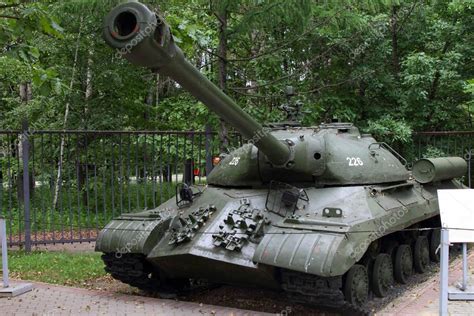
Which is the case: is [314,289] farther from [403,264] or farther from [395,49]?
[395,49]

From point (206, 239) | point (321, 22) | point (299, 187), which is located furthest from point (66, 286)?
point (321, 22)

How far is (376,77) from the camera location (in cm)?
1444

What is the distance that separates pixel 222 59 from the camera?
9.97 metres

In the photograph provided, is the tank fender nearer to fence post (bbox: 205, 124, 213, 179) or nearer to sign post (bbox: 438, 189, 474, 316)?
sign post (bbox: 438, 189, 474, 316)

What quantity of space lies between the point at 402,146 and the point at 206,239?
9.01 meters

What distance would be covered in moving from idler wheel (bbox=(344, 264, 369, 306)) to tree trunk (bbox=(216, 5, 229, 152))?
4.28 metres

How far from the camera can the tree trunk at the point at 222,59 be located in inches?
377

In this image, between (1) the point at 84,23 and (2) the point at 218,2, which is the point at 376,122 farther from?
(1) the point at 84,23

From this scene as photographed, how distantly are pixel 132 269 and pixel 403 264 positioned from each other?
3.70m

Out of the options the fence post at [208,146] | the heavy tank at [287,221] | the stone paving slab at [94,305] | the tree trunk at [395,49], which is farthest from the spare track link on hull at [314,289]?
the tree trunk at [395,49]

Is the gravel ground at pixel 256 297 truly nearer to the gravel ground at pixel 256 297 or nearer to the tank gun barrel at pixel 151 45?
the gravel ground at pixel 256 297

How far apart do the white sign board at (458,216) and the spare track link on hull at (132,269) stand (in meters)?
3.65

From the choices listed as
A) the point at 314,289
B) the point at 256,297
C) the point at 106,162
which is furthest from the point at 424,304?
the point at 106,162

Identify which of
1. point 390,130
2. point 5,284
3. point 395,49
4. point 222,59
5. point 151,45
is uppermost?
point 395,49
